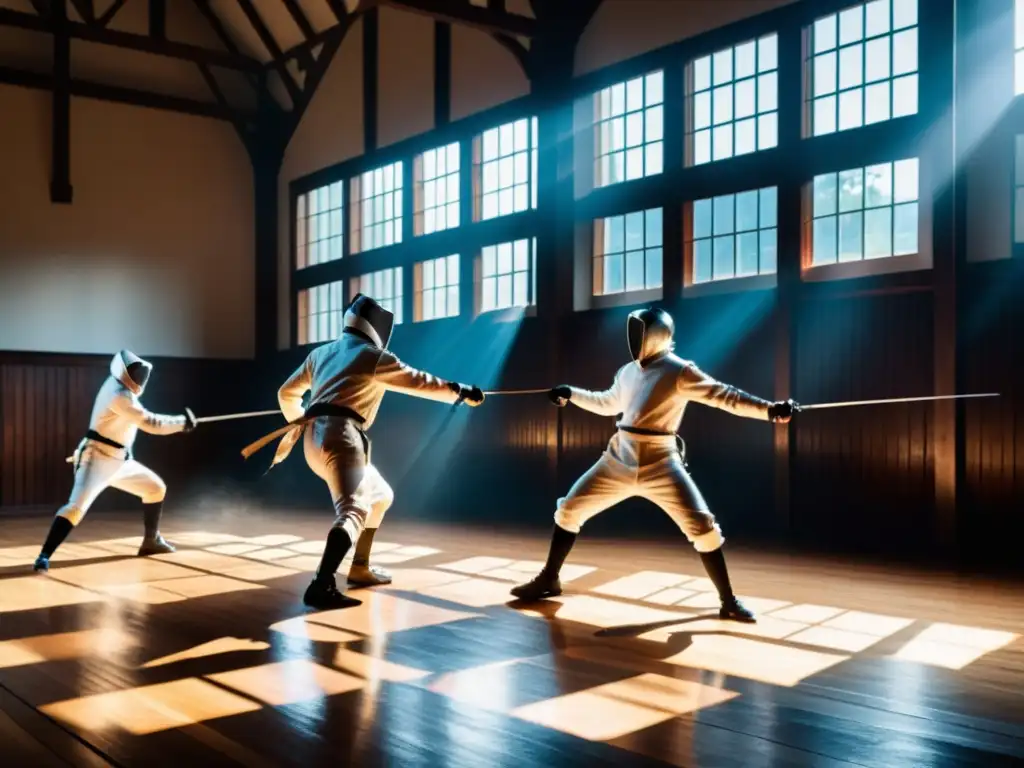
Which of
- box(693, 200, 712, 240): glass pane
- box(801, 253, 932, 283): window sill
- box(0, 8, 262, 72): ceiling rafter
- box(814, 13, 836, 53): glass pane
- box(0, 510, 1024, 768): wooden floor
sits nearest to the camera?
box(0, 510, 1024, 768): wooden floor

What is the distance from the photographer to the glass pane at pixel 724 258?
6.18 m

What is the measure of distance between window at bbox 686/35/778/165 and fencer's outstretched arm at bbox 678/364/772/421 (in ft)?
9.64

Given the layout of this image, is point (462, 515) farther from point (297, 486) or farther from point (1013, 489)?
point (1013, 489)

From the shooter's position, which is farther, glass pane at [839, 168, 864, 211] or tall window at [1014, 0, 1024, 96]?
glass pane at [839, 168, 864, 211]

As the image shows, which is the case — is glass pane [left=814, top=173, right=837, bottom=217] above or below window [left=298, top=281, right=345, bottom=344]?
above

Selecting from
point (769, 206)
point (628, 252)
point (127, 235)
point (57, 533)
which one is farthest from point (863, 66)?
point (127, 235)

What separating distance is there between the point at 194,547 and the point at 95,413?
3.70 feet

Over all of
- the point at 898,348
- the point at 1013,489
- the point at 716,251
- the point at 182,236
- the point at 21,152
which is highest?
the point at 21,152

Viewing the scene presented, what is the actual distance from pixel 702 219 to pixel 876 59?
Answer: 4.69 ft

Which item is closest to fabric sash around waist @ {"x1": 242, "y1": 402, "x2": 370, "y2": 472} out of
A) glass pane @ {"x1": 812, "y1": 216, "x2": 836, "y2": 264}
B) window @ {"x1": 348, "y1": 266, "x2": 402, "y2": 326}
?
glass pane @ {"x1": 812, "y1": 216, "x2": 836, "y2": 264}

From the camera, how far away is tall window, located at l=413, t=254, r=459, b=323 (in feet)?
27.0

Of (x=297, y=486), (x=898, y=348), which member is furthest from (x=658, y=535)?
(x=297, y=486)

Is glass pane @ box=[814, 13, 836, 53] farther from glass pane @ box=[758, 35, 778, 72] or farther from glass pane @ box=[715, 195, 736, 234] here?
glass pane @ box=[715, 195, 736, 234]

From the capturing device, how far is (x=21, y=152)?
9.18 m
